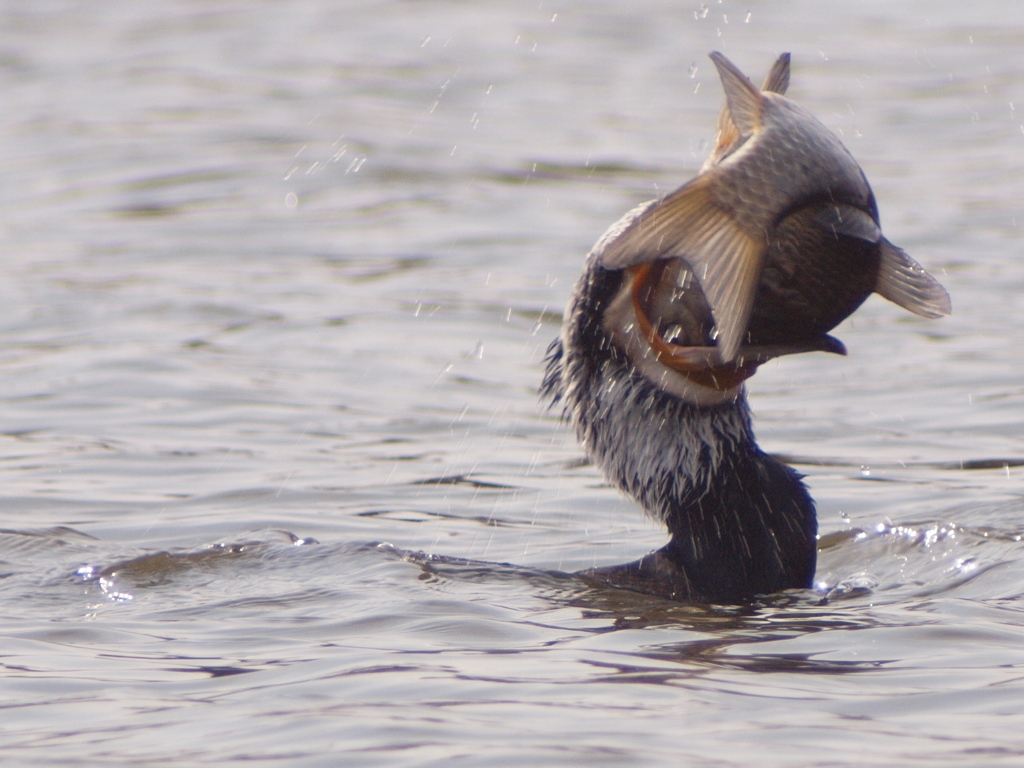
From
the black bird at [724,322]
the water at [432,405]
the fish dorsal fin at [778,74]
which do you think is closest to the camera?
the water at [432,405]

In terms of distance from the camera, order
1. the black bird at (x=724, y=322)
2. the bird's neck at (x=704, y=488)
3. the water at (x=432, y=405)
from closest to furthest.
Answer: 1. the water at (x=432, y=405)
2. the black bird at (x=724, y=322)
3. the bird's neck at (x=704, y=488)

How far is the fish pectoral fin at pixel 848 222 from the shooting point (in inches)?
153

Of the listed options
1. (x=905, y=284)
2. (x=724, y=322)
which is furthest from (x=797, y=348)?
(x=724, y=322)

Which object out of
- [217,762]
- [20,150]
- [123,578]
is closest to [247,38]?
[20,150]

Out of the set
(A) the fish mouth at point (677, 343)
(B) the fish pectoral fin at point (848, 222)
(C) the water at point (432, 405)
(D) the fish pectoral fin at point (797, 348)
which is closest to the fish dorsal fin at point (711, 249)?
(B) the fish pectoral fin at point (848, 222)

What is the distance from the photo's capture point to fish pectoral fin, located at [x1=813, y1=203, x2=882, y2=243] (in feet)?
12.8

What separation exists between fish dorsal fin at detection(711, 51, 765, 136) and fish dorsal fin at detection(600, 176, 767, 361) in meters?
0.22

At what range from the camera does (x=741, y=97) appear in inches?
155

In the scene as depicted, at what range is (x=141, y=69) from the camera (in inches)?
650

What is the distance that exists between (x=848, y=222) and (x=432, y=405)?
4.52 meters

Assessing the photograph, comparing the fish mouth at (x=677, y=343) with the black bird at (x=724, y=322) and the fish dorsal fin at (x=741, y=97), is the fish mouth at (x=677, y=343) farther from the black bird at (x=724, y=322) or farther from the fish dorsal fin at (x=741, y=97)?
the fish dorsal fin at (x=741, y=97)

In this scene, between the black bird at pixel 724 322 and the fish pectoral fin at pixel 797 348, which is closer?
the black bird at pixel 724 322

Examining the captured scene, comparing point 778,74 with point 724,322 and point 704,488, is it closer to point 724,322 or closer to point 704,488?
point 724,322

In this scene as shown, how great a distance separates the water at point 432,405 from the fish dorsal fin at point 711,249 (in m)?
0.82
